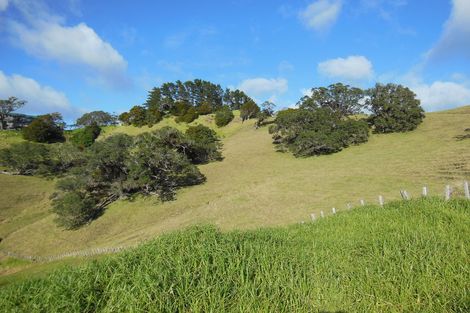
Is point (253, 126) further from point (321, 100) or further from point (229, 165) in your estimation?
point (229, 165)

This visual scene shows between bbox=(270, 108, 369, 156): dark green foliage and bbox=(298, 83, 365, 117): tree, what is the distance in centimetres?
729

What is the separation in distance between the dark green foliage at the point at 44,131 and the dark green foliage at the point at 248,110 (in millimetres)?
50619

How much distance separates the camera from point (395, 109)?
2125 inches

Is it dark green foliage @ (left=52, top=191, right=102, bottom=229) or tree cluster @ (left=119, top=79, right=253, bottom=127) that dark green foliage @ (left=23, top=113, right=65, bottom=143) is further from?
dark green foliage @ (left=52, top=191, right=102, bottom=229)

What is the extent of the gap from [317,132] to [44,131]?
2606 inches

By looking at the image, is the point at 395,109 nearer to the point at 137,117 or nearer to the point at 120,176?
the point at 120,176

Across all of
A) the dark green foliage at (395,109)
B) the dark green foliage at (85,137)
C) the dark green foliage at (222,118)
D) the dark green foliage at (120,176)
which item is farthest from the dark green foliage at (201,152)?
the dark green foliage at (85,137)

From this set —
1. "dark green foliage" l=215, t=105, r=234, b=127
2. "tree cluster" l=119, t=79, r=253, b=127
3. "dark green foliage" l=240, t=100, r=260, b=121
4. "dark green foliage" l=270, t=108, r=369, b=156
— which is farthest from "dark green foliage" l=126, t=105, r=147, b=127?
"dark green foliage" l=270, t=108, r=369, b=156

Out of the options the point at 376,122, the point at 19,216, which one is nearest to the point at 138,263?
the point at 19,216

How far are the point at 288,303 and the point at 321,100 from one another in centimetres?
6590

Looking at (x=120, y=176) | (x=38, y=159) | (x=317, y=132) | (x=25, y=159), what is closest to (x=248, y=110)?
(x=317, y=132)

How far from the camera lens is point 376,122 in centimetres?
5584

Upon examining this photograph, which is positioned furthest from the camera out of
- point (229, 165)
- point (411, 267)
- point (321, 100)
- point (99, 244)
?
point (321, 100)

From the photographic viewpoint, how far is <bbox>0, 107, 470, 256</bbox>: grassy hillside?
28.1m
